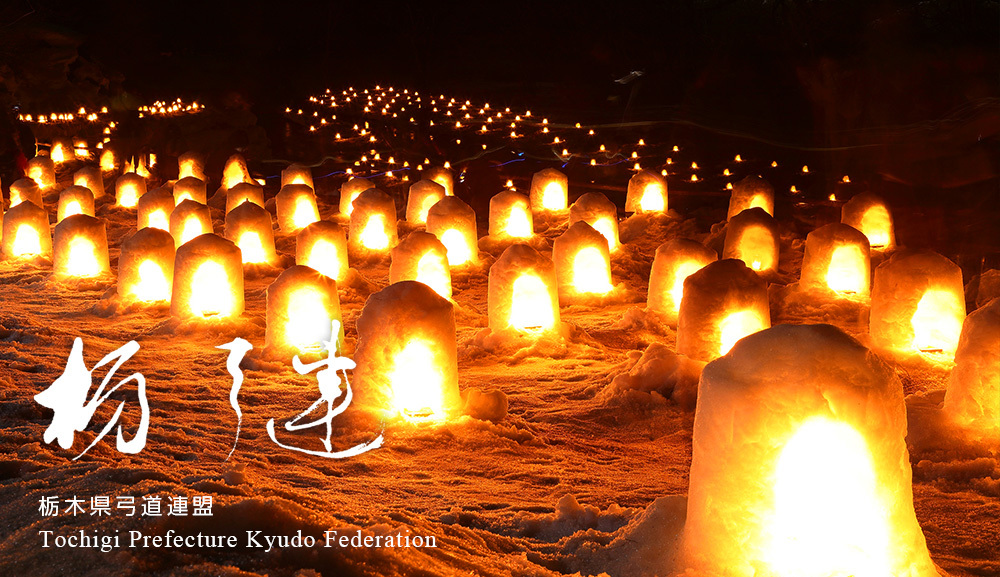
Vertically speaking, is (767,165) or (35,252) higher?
(767,165)

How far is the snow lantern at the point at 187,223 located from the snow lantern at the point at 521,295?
225 inches

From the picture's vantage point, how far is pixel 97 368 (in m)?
7.19

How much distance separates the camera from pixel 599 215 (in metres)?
13.0

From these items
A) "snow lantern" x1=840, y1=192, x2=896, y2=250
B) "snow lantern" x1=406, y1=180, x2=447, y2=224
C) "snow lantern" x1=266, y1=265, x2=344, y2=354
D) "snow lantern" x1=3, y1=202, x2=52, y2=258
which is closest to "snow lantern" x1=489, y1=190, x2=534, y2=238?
"snow lantern" x1=406, y1=180, x2=447, y2=224

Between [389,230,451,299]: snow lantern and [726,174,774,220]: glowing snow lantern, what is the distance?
220 inches

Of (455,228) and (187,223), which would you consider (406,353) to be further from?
(187,223)

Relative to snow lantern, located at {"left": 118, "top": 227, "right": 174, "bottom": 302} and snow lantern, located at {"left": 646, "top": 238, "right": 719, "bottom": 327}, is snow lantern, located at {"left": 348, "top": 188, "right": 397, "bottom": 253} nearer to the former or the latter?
snow lantern, located at {"left": 118, "top": 227, "right": 174, "bottom": 302}

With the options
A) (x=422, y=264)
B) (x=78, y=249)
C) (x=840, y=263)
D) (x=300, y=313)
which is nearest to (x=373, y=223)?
(x=422, y=264)

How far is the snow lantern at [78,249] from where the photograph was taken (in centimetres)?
1157

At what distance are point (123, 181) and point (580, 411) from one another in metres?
13.0

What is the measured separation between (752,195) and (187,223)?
846cm

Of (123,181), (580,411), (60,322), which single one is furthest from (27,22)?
(580,411)

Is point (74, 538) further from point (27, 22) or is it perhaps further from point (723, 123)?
point (27, 22)

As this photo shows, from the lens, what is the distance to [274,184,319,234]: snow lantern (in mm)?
14703
